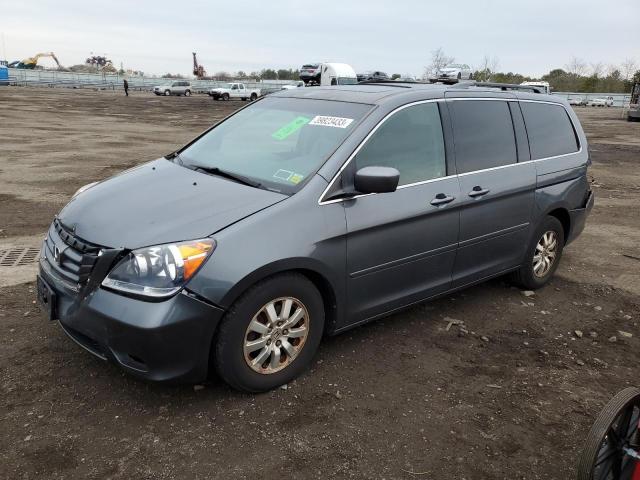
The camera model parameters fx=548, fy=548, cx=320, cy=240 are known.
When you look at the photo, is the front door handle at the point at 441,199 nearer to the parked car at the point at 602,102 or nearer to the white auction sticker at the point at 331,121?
the white auction sticker at the point at 331,121

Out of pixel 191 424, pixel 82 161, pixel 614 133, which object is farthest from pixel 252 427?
pixel 614 133

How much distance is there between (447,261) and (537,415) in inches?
50.0

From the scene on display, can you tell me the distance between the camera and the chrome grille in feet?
9.75

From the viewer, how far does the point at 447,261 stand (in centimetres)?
409

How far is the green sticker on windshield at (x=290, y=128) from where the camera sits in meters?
3.90

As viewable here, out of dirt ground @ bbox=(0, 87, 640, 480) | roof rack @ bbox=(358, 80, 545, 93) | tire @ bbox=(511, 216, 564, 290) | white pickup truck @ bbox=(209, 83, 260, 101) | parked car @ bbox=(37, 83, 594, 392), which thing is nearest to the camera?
dirt ground @ bbox=(0, 87, 640, 480)

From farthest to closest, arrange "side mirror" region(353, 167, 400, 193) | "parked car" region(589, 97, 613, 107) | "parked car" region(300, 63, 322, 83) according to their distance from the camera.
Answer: "parked car" region(589, 97, 613, 107), "parked car" region(300, 63, 322, 83), "side mirror" region(353, 167, 400, 193)

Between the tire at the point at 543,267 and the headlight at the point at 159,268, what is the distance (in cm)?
318

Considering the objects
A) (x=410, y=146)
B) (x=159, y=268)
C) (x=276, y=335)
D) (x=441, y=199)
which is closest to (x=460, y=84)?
(x=410, y=146)

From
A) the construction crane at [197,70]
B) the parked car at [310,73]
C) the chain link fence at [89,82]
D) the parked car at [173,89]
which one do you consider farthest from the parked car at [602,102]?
the construction crane at [197,70]

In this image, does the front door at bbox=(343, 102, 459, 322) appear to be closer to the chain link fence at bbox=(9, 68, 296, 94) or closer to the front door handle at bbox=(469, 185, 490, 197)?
the front door handle at bbox=(469, 185, 490, 197)

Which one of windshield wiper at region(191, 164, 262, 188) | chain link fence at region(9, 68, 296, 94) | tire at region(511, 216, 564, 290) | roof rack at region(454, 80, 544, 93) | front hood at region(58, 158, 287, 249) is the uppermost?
chain link fence at region(9, 68, 296, 94)

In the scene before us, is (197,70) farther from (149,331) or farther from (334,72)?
(149,331)

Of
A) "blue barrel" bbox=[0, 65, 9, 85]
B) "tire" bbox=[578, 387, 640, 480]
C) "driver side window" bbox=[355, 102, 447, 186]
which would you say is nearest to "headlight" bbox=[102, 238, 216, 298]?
"driver side window" bbox=[355, 102, 447, 186]
